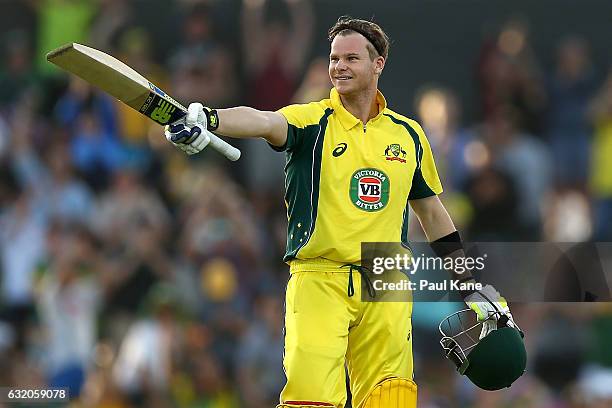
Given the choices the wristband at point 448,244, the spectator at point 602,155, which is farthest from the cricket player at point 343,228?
the spectator at point 602,155

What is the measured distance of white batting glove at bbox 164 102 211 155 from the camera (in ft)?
16.3

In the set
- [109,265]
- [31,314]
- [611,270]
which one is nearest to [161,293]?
[109,265]

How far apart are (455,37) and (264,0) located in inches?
73.5

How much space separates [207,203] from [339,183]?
5044 mm

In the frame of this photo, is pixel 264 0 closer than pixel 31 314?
No

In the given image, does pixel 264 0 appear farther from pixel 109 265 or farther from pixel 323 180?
pixel 323 180

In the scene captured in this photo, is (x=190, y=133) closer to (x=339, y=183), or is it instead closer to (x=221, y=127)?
(x=221, y=127)

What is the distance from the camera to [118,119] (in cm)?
1096

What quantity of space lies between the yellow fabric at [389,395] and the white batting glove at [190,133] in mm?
1527

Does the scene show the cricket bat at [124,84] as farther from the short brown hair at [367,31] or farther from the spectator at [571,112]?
the spectator at [571,112]

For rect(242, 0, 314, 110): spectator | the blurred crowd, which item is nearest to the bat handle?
the blurred crowd

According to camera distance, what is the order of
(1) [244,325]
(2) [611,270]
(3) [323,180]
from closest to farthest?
(3) [323,180] < (2) [611,270] < (1) [244,325]

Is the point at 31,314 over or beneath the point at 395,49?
beneath

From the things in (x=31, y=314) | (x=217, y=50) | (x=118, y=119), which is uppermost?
(x=217, y=50)
